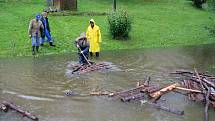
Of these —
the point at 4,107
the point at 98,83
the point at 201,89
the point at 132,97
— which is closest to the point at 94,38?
the point at 98,83

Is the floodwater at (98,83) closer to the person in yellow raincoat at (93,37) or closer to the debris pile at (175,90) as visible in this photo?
the debris pile at (175,90)

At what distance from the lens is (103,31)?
86.9ft

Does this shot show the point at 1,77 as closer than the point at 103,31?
Yes

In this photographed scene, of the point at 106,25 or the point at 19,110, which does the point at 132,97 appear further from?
the point at 106,25

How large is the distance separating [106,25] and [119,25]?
2.88 m

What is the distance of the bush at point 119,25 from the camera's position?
24922mm

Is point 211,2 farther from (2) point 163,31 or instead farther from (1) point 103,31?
(1) point 103,31

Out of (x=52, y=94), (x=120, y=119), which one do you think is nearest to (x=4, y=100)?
(x=52, y=94)

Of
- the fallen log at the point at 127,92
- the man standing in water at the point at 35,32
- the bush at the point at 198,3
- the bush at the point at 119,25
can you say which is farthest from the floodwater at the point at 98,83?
the bush at the point at 198,3

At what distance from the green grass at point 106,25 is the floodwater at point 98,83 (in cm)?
155

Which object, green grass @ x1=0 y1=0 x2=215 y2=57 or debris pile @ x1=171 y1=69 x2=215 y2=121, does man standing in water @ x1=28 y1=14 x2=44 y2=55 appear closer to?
green grass @ x1=0 y1=0 x2=215 y2=57

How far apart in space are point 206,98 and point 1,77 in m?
7.53

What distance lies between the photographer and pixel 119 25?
2492 cm

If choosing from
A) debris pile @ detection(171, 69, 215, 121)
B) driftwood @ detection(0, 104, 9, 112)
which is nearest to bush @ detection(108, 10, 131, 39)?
debris pile @ detection(171, 69, 215, 121)
